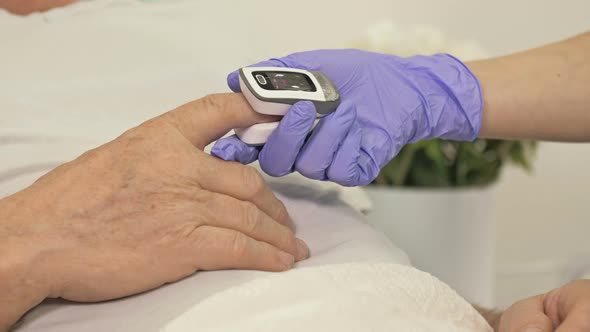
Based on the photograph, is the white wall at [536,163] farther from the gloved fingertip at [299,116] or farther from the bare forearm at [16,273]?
the bare forearm at [16,273]

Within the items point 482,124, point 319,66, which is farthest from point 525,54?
point 319,66

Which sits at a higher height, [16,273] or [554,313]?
[16,273]

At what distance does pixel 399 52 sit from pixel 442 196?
30 centimetres

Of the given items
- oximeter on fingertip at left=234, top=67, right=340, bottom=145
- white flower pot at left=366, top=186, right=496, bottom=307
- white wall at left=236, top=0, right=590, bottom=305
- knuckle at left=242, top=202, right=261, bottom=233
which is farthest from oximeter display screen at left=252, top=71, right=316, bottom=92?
white wall at left=236, top=0, right=590, bottom=305

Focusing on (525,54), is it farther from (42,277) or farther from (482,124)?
(42,277)

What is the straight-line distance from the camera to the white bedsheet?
2.22ft

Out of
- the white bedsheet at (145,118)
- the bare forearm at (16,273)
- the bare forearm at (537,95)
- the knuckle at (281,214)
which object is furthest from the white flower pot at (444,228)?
the bare forearm at (16,273)

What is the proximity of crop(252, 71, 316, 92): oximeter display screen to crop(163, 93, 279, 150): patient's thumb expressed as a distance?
1.2 inches

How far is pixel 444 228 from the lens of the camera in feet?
4.82

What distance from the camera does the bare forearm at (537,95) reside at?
1029mm

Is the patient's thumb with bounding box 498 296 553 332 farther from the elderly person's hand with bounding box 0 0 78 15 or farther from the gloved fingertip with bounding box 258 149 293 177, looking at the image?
the elderly person's hand with bounding box 0 0 78 15

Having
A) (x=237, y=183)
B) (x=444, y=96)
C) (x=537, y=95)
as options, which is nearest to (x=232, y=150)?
(x=237, y=183)

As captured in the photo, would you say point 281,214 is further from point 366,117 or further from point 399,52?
point 399,52

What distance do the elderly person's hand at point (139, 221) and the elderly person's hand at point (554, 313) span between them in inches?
9.5
